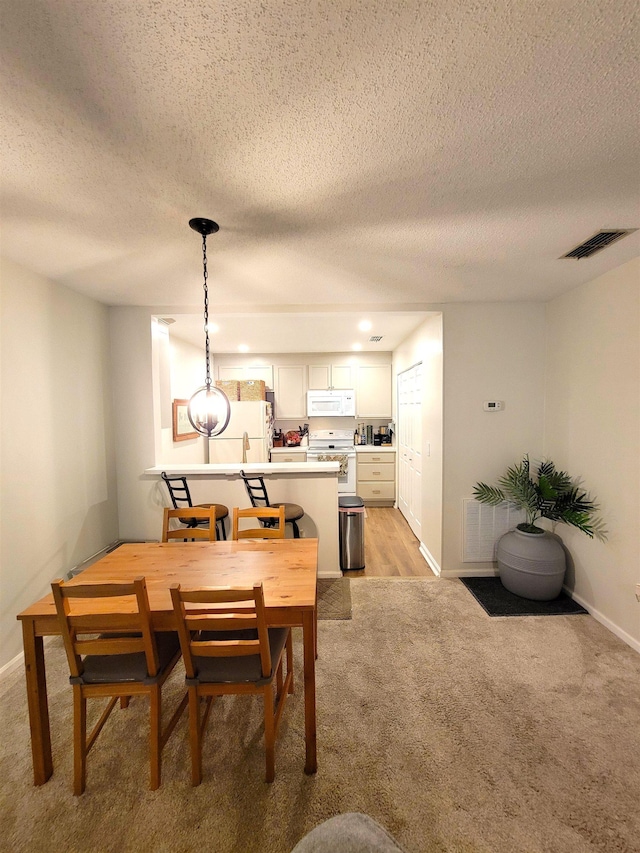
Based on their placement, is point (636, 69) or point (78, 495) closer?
point (636, 69)

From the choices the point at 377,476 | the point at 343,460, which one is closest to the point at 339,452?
the point at 343,460

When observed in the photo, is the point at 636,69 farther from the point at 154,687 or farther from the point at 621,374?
the point at 154,687

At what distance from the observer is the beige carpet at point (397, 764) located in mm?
1316

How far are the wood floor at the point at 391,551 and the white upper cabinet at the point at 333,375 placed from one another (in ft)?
7.20

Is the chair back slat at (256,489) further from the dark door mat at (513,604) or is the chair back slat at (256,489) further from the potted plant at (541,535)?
the potted plant at (541,535)

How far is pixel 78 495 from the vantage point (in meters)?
2.81

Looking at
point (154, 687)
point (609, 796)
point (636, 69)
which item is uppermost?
point (636, 69)

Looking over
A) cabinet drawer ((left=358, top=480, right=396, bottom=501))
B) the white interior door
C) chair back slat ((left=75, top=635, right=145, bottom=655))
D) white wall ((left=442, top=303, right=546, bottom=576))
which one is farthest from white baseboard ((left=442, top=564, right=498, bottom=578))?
chair back slat ((left=75, top=635, right=145, bottom=655))

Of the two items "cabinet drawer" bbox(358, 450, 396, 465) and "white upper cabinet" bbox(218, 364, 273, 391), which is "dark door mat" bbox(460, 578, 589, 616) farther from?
"white upper cabinet" bbox(218, 364, 273, 391)

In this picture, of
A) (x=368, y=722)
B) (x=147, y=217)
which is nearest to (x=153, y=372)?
(x=147, y=217)

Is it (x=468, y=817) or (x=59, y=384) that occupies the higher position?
(x=59, y=384)

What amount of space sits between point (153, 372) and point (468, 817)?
3.56 meters

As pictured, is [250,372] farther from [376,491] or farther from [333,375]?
[376,491]

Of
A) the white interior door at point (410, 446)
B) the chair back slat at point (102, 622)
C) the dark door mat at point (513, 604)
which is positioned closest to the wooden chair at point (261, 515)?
the chair back slat at point (102, 622)
